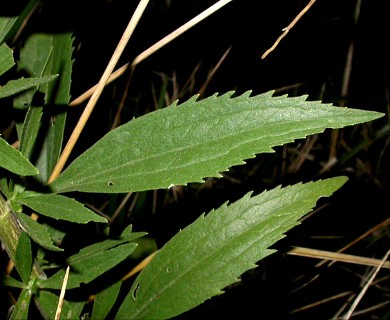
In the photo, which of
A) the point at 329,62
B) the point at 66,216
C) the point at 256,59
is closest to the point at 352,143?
the point at 329,62

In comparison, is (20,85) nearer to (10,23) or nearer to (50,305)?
(10,23)

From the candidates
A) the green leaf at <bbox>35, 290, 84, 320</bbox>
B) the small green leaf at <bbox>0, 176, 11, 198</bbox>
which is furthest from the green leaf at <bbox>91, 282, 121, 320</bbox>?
the small green leaf at <bbox>0, 176, 11, 198</bbox>

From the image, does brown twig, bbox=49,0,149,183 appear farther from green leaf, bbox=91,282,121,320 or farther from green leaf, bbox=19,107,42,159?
green leaf, bbox=91,282,121,320

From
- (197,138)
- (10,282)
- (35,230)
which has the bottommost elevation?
(10,282)

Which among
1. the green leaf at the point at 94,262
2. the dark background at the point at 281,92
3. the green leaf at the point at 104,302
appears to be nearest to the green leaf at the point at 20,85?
the green leaf at the point at 94,262

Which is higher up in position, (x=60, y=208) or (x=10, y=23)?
(x=10, y=23)

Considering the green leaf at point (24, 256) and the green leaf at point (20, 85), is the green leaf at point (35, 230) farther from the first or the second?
the green leaf at point (20, 85)

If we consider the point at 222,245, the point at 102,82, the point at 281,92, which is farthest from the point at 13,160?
the point at 281,92
